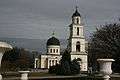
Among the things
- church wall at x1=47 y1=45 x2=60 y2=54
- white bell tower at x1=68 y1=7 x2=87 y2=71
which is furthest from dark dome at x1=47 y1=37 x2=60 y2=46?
white bell tower at x1=68 y1=7 x2=87 y2=71

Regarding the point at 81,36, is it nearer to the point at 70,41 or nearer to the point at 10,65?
the point at 70,41

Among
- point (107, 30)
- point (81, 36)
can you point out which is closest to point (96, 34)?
point (107, 30)

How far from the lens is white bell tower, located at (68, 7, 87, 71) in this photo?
268 ft

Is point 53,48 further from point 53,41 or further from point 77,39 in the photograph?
point 77,39

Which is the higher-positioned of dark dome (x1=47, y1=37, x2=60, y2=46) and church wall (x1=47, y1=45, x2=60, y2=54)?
dark dome (x1=47, y1=37, x2=60, y2=46)

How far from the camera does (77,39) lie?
8219 centimetres

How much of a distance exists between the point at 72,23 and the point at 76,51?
6.68 metres

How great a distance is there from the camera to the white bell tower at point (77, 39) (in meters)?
81.8

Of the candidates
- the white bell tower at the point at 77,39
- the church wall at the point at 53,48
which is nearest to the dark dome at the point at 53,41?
the church wall at the point at 53,48

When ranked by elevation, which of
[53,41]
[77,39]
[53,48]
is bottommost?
[53,48]

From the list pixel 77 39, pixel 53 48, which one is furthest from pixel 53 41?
pixel 77 39

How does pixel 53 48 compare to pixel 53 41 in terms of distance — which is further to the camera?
pixel 53 48

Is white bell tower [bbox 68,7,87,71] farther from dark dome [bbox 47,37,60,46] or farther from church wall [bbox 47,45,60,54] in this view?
church wall [bbox 47,45,60,54]

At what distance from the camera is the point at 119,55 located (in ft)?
128
